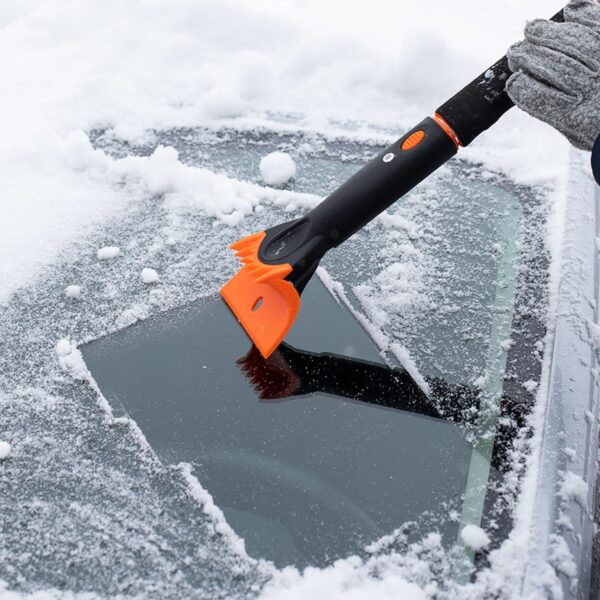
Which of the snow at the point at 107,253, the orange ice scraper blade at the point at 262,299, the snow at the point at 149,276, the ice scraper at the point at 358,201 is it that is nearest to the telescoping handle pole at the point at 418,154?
the ice scraper at the point at 358,201

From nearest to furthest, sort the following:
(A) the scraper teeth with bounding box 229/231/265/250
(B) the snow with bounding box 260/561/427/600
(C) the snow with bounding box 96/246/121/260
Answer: (B) the snow with bounding box 260/561/427/600 → (A) the scraper teeth with bounding box 229/231/265/250 → (C) the snow with bounding box 96/246/121/260

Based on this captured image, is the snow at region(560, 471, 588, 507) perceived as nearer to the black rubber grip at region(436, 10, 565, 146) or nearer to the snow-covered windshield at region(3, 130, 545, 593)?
the snow-covered windshield at region(3, 130, 545, 593)

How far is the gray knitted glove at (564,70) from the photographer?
1.25 m

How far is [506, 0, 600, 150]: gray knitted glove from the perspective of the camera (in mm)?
1249

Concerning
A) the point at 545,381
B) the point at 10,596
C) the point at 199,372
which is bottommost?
the point at 10,596

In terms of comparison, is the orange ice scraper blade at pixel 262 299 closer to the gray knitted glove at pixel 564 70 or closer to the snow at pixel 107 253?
the snow at pixel 107 253

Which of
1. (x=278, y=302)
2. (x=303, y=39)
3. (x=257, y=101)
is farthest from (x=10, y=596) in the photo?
(x=303, y=39)

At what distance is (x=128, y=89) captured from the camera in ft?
7.20

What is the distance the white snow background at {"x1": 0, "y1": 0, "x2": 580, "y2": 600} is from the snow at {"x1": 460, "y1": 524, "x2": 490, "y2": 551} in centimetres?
2

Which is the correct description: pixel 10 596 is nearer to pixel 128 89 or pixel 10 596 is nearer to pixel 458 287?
pixel 458 287

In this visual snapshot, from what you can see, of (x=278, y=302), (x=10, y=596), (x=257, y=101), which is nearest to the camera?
(x=10, y=596)

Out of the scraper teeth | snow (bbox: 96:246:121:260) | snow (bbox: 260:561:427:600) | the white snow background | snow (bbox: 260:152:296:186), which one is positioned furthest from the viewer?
snow (bbox: 260:152:296:186)

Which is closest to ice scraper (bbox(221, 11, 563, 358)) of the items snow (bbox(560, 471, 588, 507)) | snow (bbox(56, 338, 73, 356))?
snow (bbox(56, 338, 73, 356))

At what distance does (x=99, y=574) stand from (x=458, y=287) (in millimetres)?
837
